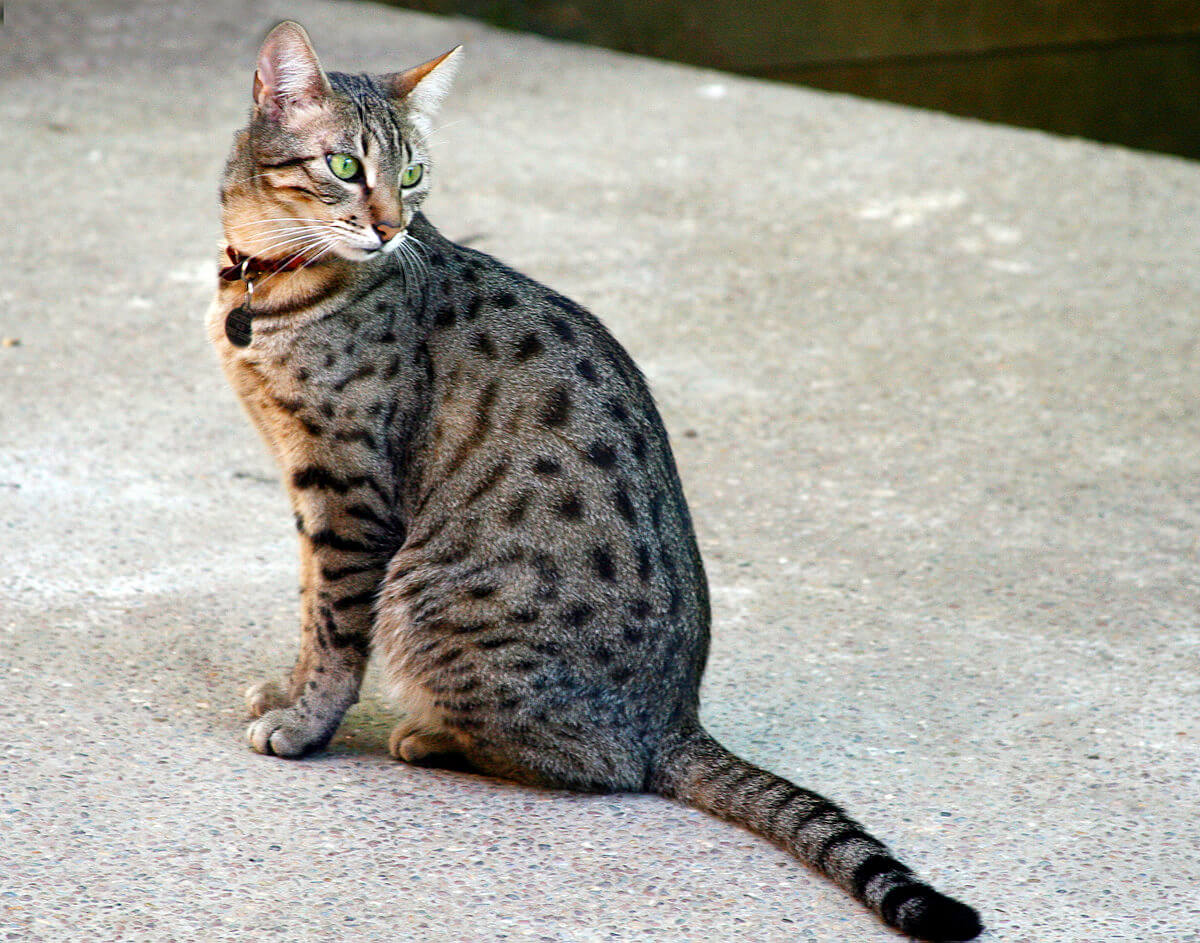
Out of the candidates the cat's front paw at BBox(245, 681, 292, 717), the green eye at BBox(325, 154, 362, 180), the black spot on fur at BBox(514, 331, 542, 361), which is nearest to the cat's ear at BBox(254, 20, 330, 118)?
the green eye at BBox(325, 154, 362, 180)

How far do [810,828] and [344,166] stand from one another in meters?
1.56

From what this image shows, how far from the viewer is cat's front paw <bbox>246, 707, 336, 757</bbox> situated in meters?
3.08

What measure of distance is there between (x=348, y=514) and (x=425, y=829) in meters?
0.65

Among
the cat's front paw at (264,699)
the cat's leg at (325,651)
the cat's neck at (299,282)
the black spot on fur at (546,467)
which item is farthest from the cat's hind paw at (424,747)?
the cat's neck at (299,282)

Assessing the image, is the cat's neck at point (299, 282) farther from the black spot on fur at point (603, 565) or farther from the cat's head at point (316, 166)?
the black spot on fur at point (603, 565)

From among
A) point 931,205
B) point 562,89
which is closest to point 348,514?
point 931,205

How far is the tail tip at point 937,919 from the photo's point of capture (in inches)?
98.4

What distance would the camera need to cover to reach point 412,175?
3.13 meters

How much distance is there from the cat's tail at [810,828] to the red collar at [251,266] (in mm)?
1251

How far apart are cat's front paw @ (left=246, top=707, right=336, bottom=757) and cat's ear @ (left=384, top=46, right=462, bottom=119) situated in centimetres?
130

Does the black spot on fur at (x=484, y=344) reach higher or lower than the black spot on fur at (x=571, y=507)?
higher

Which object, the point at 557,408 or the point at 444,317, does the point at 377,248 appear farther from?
the point at 557,408

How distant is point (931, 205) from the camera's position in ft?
22.2

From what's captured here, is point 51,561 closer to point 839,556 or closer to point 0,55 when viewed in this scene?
point 839,556
